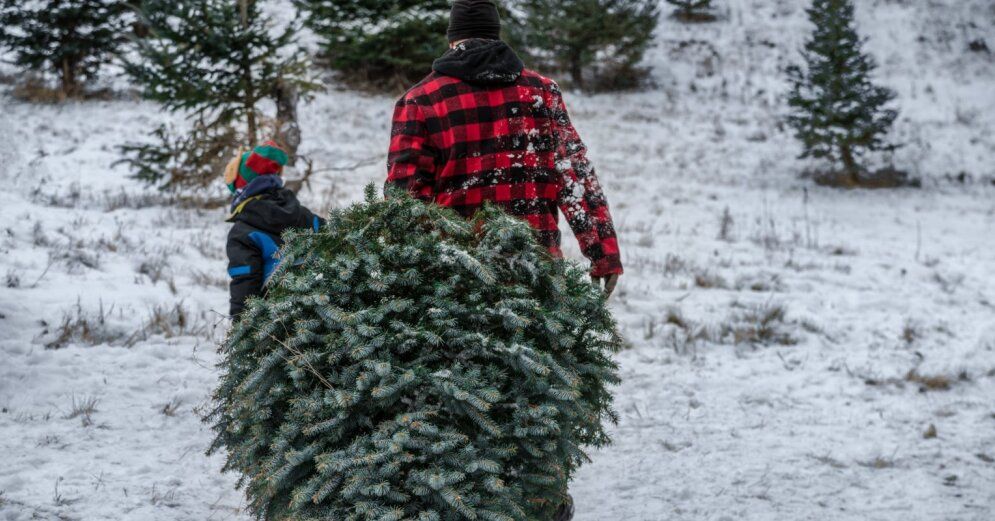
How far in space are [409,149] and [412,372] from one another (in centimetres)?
114

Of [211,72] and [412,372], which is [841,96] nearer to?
[211,72]

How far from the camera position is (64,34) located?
15945 mm

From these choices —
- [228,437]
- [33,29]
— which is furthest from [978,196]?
[33,29]

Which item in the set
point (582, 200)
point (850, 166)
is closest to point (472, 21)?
point (582, 200)

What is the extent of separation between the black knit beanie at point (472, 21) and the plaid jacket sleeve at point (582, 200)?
0.40 meters

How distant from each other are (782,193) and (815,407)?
978 centimetres

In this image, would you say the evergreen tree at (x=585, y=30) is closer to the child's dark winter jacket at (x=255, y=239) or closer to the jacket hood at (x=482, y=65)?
the child's dark winter jacket at (x=255, y=239)

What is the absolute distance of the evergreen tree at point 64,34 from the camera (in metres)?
15.5

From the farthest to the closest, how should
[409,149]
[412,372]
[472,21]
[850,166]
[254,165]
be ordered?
[850,166]
[254,165]
[472,21]
[409,149]
[412,372]

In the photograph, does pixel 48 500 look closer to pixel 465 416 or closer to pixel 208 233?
pixel 465 416

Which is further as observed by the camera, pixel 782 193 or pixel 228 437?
pixel 782 193

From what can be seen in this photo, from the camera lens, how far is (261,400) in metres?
2.25

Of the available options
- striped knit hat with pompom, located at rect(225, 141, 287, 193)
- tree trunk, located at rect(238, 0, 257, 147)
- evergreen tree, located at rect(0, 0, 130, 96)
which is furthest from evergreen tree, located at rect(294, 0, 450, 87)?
striped knit hat with pompom, located at rect(225, 141, 287, 193)

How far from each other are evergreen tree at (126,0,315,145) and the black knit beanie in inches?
270
